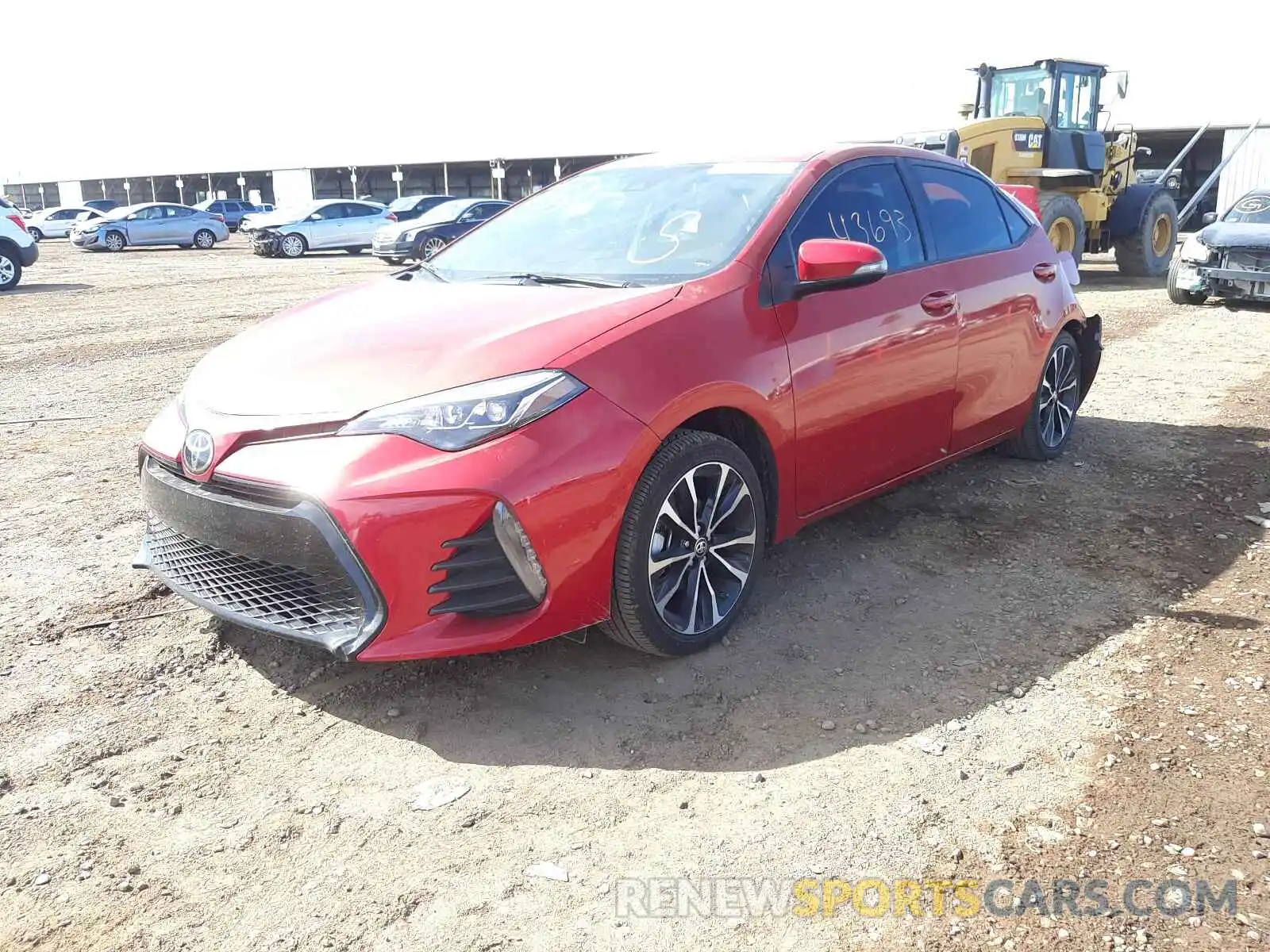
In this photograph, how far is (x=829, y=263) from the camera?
370 centimetres

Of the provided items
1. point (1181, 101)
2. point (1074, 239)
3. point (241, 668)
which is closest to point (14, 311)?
point (241, 668)

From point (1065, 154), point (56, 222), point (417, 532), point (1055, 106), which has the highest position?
point (1055, 106)

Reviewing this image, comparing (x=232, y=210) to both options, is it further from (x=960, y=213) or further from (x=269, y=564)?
(x=269, y=564)

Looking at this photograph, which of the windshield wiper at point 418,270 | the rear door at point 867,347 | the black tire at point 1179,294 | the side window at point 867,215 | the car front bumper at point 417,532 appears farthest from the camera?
the black tire at point 1179,294

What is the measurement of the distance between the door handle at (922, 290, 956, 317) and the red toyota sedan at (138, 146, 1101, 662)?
0.02 meters

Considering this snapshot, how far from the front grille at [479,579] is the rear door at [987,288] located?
8.09 feet

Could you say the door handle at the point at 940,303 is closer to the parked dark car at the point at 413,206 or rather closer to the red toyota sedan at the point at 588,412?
the red toyota sedan at the point at 588,412

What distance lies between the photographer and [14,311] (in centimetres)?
1361

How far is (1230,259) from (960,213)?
356 inches

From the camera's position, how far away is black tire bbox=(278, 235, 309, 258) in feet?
86.3

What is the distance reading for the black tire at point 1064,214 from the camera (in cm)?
1404

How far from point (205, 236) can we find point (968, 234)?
1210 inches

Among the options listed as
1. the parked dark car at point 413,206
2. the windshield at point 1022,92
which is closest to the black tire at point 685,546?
the windshield at point 1022,92

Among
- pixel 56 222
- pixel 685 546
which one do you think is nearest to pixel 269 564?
pixel 685 546
